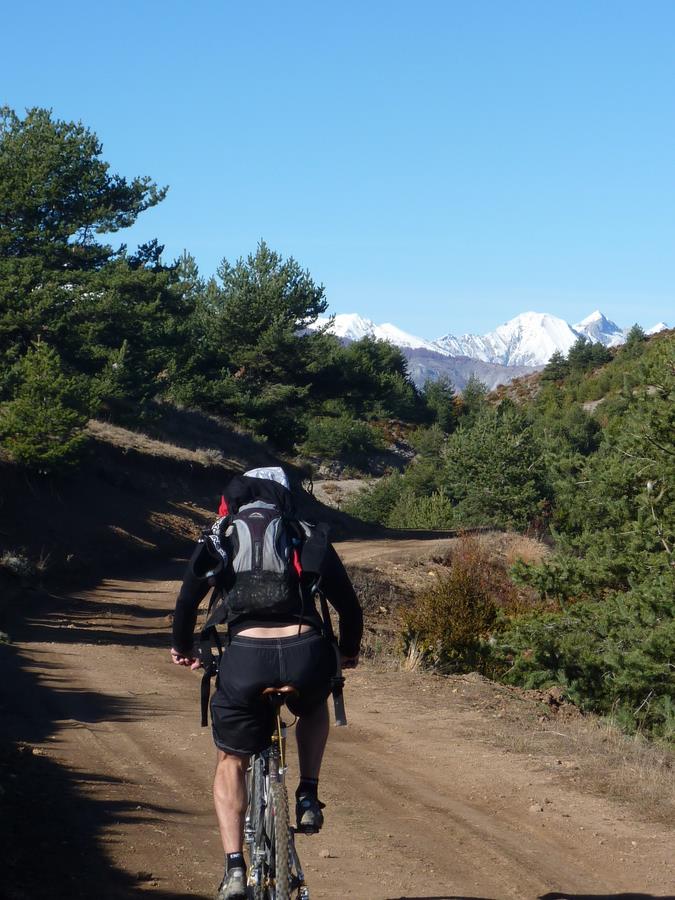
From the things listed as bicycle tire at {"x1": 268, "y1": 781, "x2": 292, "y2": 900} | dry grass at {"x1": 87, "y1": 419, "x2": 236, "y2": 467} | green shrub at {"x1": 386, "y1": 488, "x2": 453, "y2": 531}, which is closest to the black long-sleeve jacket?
bicycle tire at {"x1": 268, "y1": 781, "x2": 292, "y2": 900}

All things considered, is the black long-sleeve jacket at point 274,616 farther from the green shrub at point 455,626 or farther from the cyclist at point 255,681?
the green shrub at point 455,626

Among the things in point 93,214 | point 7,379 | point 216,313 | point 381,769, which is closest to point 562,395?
point 216,313

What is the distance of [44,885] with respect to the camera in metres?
4.81

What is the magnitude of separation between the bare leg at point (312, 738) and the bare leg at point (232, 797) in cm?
32

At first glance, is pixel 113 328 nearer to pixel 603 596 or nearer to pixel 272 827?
pixel 603 596

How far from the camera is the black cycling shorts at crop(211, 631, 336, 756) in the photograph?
156 inches

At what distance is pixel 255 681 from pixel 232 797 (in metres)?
0.52

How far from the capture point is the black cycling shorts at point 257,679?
3963 millimetres

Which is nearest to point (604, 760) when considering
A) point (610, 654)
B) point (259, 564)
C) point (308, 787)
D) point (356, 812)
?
point (356, 812)

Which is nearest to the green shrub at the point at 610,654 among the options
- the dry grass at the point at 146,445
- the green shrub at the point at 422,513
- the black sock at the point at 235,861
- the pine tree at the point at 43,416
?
the black sock at the point at 235,861

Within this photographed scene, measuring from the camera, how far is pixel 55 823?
19.0ft

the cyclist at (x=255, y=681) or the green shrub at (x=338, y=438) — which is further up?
the green shrub at (x=338, y=438)

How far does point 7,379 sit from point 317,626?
22056mm

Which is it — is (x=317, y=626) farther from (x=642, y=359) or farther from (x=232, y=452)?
(x=232, y=452)
